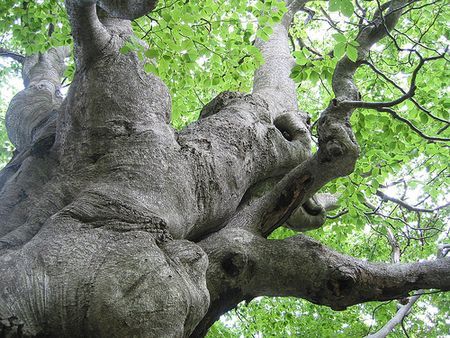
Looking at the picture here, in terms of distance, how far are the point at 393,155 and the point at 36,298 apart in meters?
4.77

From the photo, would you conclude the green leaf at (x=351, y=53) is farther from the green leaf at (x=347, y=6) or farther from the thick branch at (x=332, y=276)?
the thick branch at (x=332, y=276)

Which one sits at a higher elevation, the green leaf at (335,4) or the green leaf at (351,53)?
the green leaf at (335,4)

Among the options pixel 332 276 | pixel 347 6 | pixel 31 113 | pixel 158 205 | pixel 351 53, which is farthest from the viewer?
pixel 31 113

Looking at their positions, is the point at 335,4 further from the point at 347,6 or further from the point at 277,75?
the point at 277,75

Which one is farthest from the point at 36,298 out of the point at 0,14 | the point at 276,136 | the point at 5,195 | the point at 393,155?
the point at 393,155

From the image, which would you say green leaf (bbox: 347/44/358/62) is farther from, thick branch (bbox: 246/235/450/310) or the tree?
thick branch (bbox: 246/235/450/310)

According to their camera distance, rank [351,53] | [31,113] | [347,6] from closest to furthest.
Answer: [347,6] < [351,53] < [31,113]

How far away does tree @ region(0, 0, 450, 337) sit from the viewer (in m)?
1.65

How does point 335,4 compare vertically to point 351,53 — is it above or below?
above

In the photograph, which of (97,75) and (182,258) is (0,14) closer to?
(97,75)

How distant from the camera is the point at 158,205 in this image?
2129mm

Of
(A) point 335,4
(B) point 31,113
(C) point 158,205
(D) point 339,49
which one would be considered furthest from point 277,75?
(C) point 158,205

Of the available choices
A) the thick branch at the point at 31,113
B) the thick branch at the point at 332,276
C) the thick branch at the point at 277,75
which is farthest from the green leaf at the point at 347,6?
the thick branch at the point at 31,113

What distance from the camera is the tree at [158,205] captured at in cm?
165
